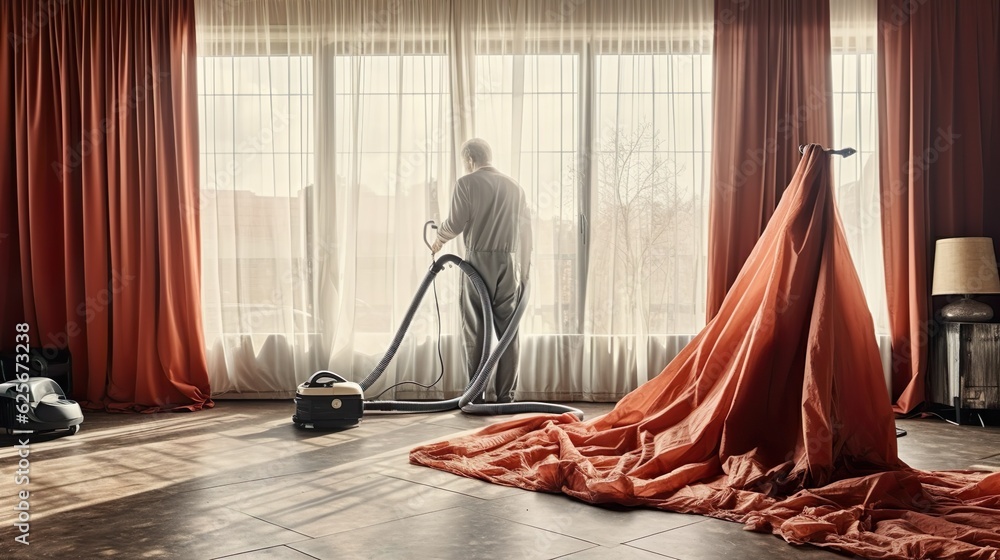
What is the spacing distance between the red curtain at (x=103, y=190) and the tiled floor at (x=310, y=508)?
46.6 inches

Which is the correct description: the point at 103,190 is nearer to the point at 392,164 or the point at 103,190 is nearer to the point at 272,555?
the point at 392,164

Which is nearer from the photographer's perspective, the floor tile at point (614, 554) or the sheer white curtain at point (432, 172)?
the floor tile at point (614, 554)

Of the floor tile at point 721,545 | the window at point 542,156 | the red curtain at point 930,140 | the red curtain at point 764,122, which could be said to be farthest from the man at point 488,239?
the floor tile at point 721,545

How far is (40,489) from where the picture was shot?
10.0 feet

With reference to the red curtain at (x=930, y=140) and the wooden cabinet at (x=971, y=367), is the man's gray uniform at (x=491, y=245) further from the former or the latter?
the wooden cabinet at (x=971, y=367)

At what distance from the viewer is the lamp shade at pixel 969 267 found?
15.5 ft

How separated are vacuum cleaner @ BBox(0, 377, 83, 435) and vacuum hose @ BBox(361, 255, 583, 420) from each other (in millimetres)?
1472

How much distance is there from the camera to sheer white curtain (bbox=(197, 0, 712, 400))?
531 cm

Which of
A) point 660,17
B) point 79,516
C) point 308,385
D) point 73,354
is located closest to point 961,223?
point 660,17

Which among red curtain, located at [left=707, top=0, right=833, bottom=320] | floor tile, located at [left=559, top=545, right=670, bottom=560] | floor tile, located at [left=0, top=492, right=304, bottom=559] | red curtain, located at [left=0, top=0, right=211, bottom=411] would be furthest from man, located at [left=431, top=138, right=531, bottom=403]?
floor tile, located at [left=559, top=545, right=670, bottom=560]

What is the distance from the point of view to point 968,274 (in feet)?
15.5

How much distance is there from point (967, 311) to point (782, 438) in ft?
7.59

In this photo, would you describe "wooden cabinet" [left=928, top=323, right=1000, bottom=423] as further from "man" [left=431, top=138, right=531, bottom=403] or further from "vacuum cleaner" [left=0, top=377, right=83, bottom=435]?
"vacuum cleaner" [left=0, top=377, right=83, bottom=435]

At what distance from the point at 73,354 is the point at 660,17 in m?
4.04
